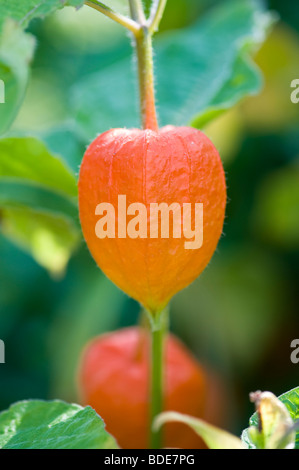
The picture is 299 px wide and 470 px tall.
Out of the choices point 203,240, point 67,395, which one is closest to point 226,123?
point 67,395

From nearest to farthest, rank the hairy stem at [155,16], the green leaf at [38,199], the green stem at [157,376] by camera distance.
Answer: the hairy stem at [155,16] < the green stem at [157,376] < the green leaf at [38,199]

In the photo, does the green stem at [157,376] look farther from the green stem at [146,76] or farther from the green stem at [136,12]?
the green stem at [136,12]

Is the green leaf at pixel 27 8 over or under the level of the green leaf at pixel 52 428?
over

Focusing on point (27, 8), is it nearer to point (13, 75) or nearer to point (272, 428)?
point (13, 75)

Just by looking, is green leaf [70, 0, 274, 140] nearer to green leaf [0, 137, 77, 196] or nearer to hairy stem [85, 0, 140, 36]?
green leaf [0, 137, 77, 196]

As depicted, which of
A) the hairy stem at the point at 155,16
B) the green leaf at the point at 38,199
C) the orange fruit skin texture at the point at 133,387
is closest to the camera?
the hairy stem at the point at 155,16

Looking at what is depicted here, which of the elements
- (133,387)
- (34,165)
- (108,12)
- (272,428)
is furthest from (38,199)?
(272,428)

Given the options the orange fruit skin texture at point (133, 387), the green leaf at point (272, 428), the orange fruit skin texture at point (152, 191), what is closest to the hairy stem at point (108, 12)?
the orange fruit skin texture at point (152, 191)

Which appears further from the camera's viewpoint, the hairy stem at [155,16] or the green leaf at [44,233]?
the green leaf at [44,233]

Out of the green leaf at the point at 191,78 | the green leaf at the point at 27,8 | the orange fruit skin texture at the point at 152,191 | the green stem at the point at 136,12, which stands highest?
the green leaf at the point at 191,78
